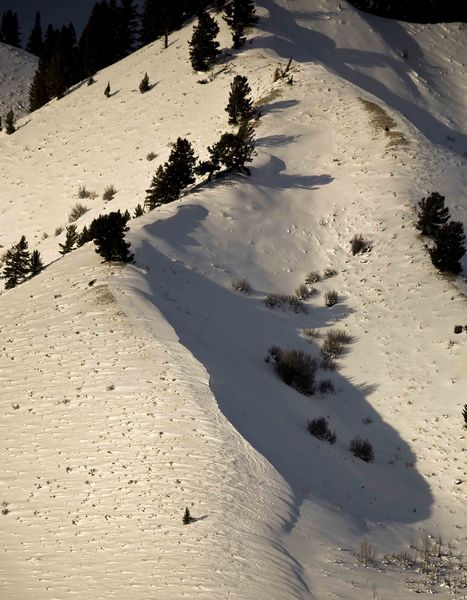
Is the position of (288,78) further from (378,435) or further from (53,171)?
(378,435)

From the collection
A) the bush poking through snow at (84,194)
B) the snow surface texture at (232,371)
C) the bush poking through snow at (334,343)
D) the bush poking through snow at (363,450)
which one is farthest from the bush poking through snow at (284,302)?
the bush poking through snow at (84,194)

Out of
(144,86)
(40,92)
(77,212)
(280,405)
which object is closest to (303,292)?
(280,405)

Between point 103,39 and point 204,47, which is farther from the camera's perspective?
point 103,39

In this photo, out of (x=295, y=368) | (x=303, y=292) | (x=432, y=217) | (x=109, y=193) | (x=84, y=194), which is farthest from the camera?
(x=84, y=194)

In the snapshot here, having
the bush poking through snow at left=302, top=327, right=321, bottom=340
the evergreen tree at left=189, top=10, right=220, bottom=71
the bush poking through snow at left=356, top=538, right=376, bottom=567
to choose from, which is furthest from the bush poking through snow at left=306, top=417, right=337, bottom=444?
the evergreen tree at left=189, top=10, right=220, bottom=71

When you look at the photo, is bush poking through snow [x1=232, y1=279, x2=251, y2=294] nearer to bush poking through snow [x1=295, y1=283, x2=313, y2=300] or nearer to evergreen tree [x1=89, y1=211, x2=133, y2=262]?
bush poking through snow [x1=295, y1=283, x2=313, y2=300]

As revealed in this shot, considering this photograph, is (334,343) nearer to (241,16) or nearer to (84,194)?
(84,194)

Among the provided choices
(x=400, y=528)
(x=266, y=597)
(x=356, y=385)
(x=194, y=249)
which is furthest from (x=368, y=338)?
(x=266, y=597)

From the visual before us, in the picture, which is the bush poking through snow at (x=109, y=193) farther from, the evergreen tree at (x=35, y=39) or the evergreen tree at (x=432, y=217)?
the evergreen tree at (x=35, y=39)
